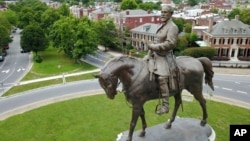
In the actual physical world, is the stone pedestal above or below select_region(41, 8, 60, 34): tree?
below

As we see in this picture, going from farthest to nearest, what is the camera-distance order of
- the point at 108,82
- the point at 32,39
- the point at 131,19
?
the point at 131,19 → the point at 32,39 → the point at 108,82

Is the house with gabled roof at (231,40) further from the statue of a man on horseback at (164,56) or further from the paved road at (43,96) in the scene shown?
the statue of a man on horseback at (164,56)

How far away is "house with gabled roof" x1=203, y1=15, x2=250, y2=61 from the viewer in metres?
41.5

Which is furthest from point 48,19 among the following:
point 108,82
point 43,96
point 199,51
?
point 108,82

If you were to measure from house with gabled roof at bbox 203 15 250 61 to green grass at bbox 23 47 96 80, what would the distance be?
69.0ft

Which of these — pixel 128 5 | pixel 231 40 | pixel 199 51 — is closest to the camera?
pixel 199 51

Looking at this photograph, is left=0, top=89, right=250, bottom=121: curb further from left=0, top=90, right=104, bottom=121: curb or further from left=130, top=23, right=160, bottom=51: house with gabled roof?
left=130, top=23, right=160, bottom=51: house with gabled roof

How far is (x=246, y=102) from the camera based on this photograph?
22.9 metres

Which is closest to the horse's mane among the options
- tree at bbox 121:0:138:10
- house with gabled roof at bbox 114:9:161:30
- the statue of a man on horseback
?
the statue of a man on horseback

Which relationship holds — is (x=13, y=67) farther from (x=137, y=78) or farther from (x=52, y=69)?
(x=137, y=78)

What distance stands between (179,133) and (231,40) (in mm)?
33822

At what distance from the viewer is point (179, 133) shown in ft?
42.1

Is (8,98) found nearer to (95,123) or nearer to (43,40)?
(95,123)

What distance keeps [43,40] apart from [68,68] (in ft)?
33.0
